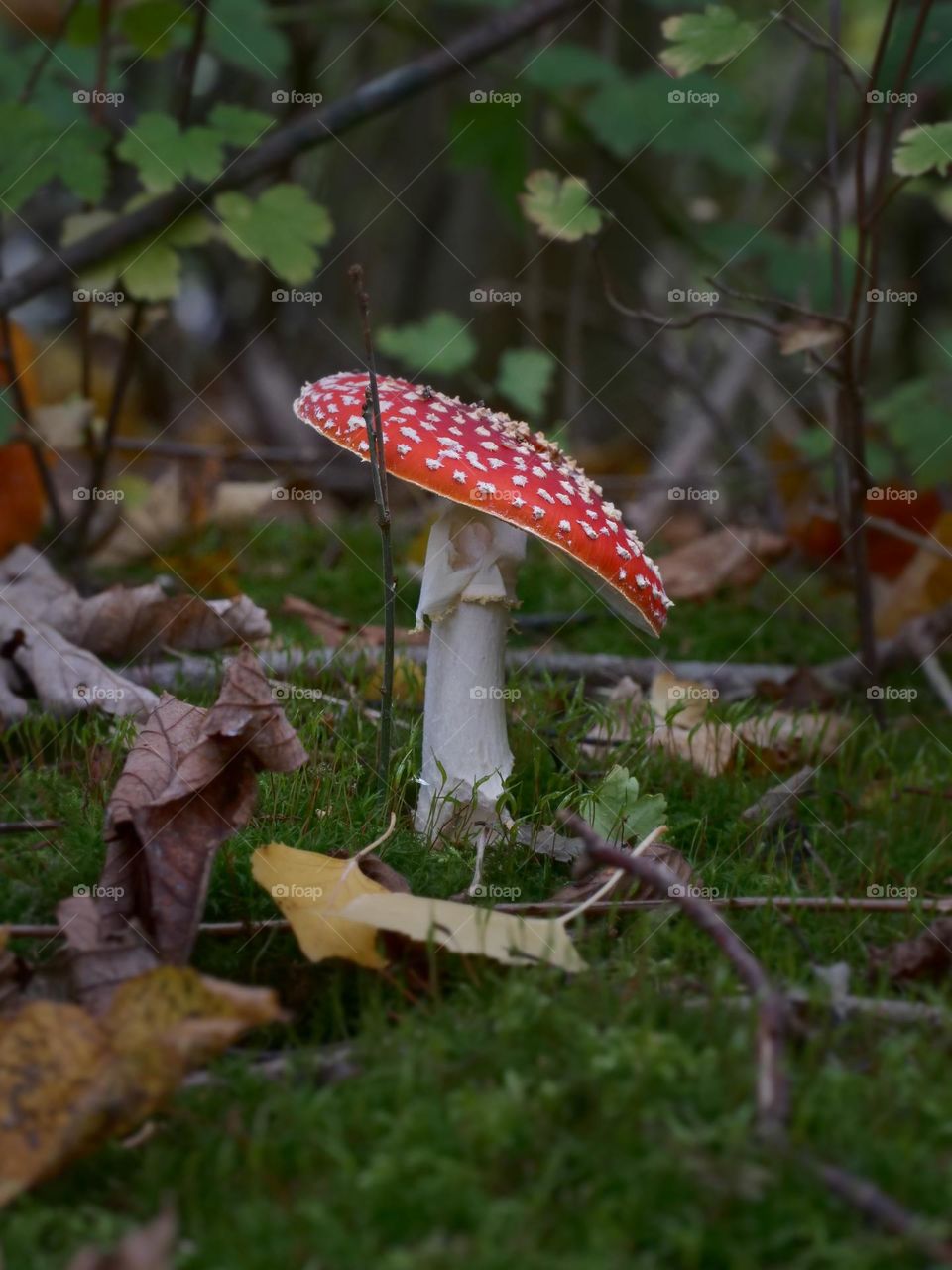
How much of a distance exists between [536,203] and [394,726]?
1.66 metres

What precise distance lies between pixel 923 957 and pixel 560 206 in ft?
8.04

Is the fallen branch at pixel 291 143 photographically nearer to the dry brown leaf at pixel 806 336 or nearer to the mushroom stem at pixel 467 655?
the dry brown leaf at pixel 806 336

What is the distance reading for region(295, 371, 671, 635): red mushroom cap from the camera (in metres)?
2.75

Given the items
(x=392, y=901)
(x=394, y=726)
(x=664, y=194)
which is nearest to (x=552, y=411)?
(x=664, y=194)

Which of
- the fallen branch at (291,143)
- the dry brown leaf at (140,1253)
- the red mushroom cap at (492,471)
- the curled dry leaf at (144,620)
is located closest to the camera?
the dry brown leaf at (140,1253)

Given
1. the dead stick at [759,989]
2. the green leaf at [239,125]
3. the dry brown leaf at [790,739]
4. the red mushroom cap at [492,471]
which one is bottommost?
the dead stick at [759,989]

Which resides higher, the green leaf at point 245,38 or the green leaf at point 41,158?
the green leaf at point 245,38

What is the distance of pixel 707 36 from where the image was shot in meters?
3.71

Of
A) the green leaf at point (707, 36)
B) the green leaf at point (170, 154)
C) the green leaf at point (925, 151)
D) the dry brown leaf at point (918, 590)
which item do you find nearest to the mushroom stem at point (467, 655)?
the green leaf at point (925, 151)

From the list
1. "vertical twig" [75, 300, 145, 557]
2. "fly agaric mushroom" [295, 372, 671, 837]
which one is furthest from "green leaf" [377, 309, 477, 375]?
"fly agaric mushroom" [295, 372, 671, 837]

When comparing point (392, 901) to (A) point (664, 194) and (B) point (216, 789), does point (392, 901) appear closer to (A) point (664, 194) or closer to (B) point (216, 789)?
(B) point (216, 789)

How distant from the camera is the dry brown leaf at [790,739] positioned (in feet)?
11.9

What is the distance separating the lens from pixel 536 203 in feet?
12.6

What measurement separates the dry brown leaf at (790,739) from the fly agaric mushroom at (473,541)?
62cm
